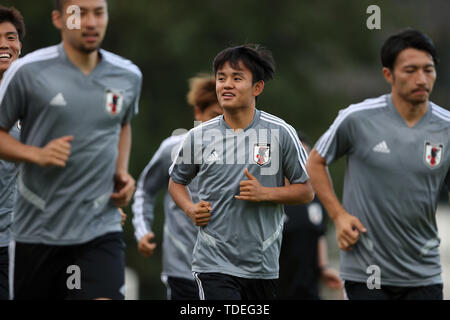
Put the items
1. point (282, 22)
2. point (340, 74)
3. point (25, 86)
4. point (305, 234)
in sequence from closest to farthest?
1. point (25, 86)
2. point (305, 234)
3. point (282, 22)
4. point (340, 74)

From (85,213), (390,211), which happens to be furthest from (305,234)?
(85,213)

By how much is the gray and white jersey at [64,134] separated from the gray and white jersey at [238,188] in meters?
0.68

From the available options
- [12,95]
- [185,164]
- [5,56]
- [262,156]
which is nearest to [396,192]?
[262,156]

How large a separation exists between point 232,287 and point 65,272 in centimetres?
110

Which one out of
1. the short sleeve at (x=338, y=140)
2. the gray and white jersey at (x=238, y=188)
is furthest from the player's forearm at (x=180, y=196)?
the short sleeve at (x=338, y=140)

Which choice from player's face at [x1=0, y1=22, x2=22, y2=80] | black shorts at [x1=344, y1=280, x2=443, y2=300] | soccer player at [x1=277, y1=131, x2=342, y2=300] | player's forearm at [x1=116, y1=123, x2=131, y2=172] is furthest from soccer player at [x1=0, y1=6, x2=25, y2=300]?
soccer player at [x1=277, y1=131, x2=342, y2=300]

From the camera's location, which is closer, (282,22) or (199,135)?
(199,135)

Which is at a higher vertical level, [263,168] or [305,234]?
[263,168]

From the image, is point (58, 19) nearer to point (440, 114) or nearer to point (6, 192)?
point (6, 192)

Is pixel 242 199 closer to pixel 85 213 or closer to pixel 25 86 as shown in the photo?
pixel 85 213

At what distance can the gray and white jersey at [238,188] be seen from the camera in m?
Result: 6.55

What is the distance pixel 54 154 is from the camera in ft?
19.3
